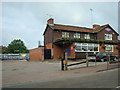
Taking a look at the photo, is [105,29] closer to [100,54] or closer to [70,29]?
[70,29]

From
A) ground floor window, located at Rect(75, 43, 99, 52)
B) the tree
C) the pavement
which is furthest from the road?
the tree

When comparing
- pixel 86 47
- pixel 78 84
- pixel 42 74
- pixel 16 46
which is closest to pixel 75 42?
pixel 86 47

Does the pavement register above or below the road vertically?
below

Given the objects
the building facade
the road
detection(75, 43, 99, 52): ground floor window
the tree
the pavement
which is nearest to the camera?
the road

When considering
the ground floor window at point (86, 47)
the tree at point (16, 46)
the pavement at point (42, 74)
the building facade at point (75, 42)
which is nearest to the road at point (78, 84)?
the pavement at point (42, 74)

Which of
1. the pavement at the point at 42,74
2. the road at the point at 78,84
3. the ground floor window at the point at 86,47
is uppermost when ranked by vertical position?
the ground floor window at the point at 86,47

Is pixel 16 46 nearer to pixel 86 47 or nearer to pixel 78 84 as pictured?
pixel 86 47

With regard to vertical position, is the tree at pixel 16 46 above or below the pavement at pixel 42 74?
above

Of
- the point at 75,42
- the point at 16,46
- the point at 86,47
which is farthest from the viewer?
the point at 16,46

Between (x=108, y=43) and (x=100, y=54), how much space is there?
1176 cm

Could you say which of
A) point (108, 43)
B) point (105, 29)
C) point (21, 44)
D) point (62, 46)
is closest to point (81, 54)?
point (62, 46)

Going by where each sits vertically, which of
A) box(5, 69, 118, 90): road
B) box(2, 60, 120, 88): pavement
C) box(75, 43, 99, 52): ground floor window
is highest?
box(75, 43, 99, 52): ground floor window

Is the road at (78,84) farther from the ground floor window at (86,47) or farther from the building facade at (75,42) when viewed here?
the ground floor window at (86,47)

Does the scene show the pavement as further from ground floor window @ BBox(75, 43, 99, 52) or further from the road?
ground floor window @ BBox(75, 43, 99, 52)
